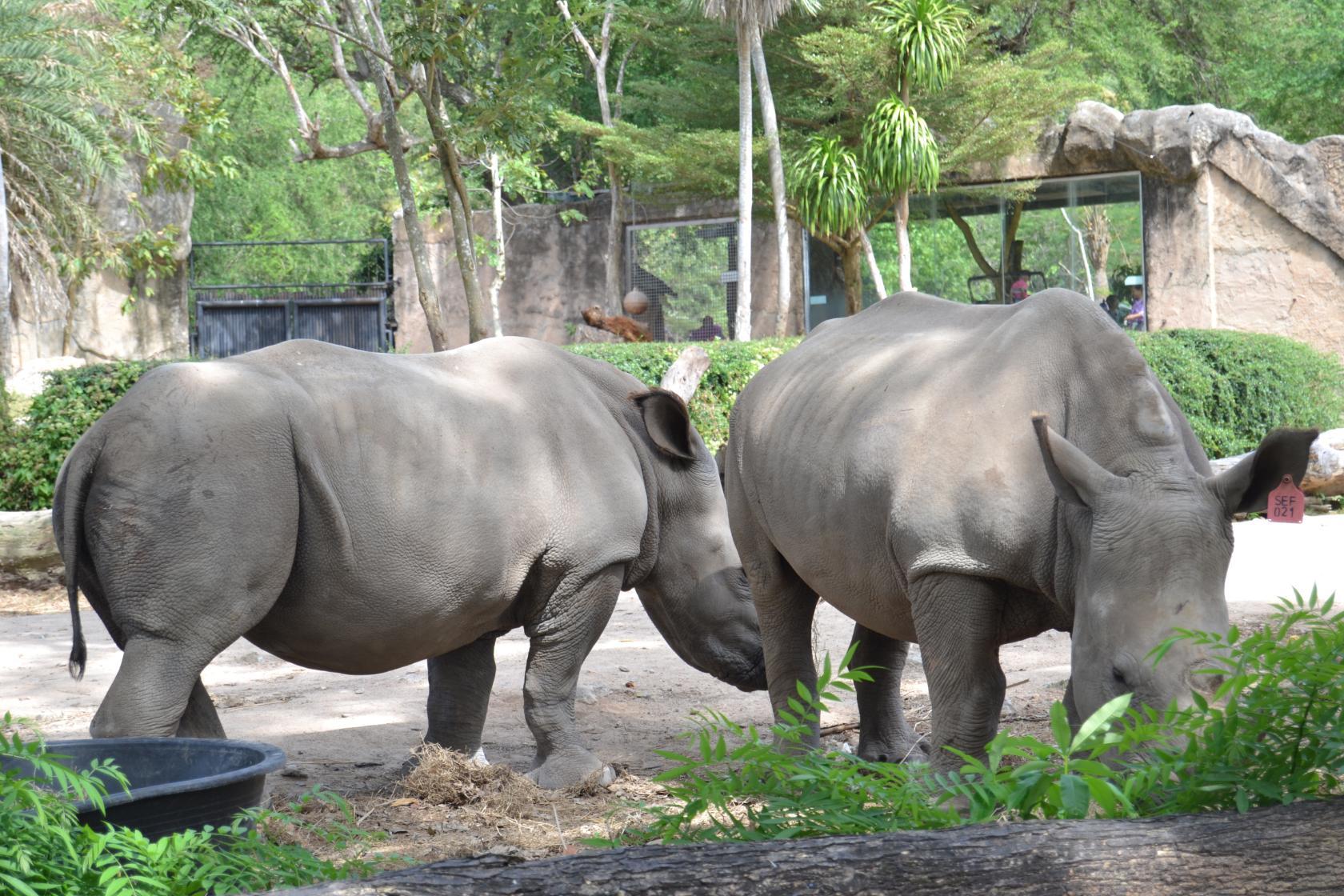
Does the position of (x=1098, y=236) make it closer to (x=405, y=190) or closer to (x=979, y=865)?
(x=405, y=190)

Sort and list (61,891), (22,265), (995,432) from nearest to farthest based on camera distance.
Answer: (61,891) < (995,432) < (22,265)

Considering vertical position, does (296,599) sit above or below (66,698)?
above

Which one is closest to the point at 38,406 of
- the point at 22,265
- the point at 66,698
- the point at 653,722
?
the point at 66,698

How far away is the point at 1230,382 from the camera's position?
15.0m

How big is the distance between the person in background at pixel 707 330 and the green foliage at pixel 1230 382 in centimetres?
853

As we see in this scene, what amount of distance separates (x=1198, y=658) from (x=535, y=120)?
10902 millimetres

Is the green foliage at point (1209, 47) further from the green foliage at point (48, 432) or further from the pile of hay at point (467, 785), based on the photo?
the pile of hay at point (467, 785)

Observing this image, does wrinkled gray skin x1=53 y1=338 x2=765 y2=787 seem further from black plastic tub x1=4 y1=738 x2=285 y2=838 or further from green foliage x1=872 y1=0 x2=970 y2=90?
green foliage x1=872 y1=0 x2=970 y2=90

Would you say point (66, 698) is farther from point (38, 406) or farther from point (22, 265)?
point (22, 265)

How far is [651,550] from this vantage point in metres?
5.71

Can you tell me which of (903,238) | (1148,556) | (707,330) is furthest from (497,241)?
(1148,556)

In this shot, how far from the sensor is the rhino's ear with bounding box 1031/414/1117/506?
11.5ft

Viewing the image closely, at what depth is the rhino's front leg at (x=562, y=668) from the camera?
5.26m

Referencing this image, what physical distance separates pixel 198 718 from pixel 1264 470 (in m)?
3.32
